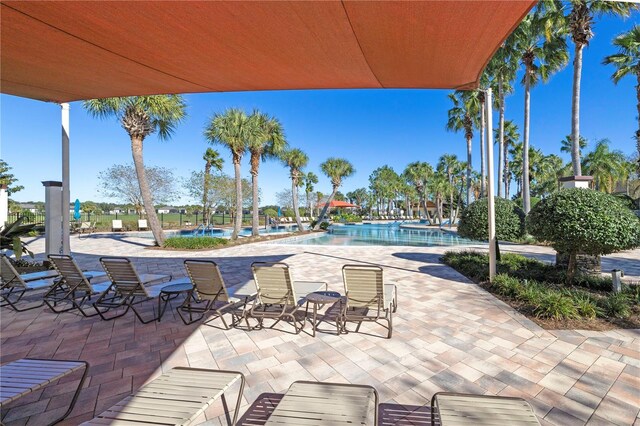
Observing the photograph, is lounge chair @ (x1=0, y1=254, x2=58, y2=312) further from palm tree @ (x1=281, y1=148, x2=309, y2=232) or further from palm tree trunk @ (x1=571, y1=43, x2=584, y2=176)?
palm tree @ (x1=281, y1=148, x2=309, y2=232)

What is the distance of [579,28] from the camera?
35.0 ft

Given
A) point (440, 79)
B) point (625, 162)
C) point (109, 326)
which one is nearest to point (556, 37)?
point (440, 79)

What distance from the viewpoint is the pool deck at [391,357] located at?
8.13 ft

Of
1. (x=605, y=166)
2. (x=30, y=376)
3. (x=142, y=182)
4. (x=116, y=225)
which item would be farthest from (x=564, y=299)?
(x=605, y=166)

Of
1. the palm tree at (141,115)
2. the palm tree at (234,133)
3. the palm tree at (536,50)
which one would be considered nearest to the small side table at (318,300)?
the palm tree at (141,115)

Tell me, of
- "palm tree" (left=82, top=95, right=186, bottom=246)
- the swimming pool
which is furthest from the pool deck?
the swimming pool

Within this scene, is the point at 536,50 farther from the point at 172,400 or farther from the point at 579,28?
the point at 172,400

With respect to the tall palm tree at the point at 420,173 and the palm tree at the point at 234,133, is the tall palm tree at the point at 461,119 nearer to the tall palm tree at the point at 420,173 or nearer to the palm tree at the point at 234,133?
the palm tree at the point at 234,133

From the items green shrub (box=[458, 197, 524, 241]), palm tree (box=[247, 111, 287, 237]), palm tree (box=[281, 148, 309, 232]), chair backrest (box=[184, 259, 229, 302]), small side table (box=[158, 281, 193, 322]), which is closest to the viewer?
chair backrest (box=[184, 259, 229, 302])

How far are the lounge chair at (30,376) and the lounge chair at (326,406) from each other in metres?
1.59

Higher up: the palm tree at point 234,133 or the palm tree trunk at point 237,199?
the palm tree at point 234,133

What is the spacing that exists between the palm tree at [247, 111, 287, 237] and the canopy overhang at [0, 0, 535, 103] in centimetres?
1357

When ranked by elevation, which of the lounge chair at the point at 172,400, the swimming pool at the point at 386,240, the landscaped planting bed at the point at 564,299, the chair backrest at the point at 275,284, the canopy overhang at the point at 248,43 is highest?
the canopy overhang at the point at 248,43

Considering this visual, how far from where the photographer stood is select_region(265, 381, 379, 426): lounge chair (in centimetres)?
164
